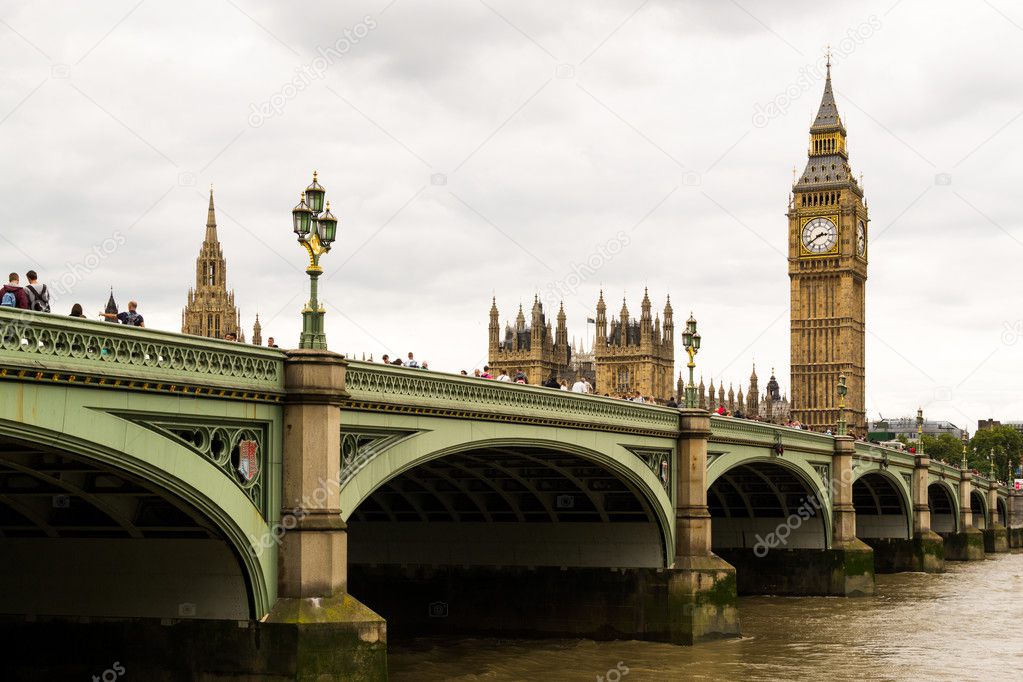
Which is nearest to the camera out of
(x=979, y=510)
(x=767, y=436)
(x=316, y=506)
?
(x=316, y=506)

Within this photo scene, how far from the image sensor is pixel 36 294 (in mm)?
16172

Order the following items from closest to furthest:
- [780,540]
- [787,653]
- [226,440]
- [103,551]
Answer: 1. [226,440]
2. [103,551]
3. [787,653]
4. [780,540]

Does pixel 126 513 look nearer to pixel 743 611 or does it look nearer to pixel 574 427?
pixel 574 427

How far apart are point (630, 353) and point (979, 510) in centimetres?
5230

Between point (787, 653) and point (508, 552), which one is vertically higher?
point (508, 552)

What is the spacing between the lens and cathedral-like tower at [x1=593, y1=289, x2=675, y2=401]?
143 m

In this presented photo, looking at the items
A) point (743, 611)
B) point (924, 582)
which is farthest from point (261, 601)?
point (924, 582)

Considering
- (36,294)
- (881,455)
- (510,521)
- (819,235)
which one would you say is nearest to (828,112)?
(819,235)

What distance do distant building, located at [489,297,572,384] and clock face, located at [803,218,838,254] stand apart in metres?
25.2

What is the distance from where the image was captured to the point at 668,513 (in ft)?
106

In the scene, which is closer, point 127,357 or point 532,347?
point 127,357
